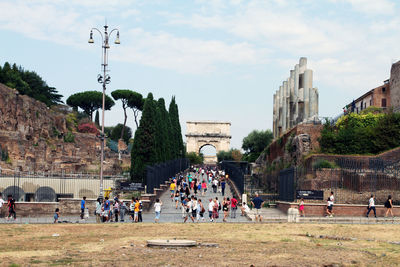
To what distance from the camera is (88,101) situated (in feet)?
311

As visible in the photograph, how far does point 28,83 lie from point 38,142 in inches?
1019

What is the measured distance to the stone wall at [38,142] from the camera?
1886 inches

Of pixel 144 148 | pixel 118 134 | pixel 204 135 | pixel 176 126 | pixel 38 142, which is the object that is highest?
pixel 118 134

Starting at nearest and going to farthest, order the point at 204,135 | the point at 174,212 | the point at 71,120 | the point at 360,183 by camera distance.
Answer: the point at 360,183 → the point at 174,212 → the point at 71,120 → the point at 204,135

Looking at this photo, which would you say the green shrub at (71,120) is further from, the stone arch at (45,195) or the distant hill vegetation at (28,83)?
the stone arch at (45,195)

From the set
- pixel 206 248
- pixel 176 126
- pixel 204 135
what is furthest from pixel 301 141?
pixel 204 135

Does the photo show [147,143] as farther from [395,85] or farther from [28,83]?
[28,83]

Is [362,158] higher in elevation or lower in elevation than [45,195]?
higher

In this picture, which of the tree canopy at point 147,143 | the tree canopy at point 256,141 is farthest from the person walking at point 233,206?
the tree canopy at point 256,141

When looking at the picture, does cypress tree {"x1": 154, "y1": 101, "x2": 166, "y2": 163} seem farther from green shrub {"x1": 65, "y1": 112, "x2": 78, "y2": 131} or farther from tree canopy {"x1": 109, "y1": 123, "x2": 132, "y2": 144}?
tree canopy {"x1": 109, "y1": 123, "x2": 132, "y2": 144}

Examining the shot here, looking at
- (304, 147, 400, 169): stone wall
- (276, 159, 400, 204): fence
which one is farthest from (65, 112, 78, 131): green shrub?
(276, 159, 400, 204): fence

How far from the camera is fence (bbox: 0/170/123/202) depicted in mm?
30453

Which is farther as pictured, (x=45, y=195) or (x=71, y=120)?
(x=71, y=120)

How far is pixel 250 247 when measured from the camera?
49.4ft
